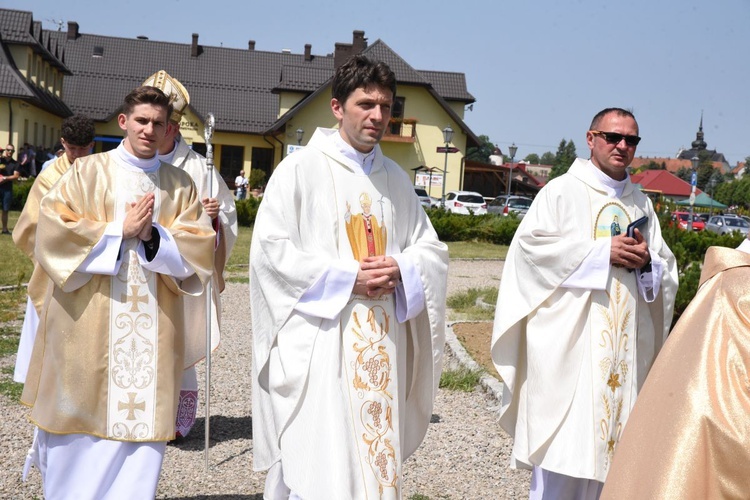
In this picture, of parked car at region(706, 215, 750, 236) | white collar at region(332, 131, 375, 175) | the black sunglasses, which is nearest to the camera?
white collar at region(332, 131, 375, 175)

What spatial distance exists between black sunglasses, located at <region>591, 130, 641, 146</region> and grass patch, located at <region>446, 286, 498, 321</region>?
7.23m

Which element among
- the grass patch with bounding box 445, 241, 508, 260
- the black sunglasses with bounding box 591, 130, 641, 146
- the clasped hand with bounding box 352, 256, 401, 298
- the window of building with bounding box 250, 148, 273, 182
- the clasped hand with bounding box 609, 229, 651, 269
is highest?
the window of building with bounding box 250, 148, 273, 182

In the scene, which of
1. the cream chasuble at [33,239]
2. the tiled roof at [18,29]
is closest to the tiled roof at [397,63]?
the tiled roof at [18,29]

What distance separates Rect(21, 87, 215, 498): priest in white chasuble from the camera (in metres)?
4.71

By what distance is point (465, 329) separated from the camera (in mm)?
11117

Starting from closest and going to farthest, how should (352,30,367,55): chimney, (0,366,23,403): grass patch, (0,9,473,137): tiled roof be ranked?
(0,366,23,403): grass patch < (352,30,367,55): chimney < (0,9,473,137): tiled roof

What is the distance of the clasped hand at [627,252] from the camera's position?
5.07 m

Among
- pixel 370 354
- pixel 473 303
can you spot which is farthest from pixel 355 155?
pixel 473 303

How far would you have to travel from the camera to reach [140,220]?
469 cm

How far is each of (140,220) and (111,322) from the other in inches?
20.9

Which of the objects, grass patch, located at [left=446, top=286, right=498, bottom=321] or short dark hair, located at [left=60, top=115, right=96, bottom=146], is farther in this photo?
grass patch, located at [left=446, top=286, right=498, bottom=321]

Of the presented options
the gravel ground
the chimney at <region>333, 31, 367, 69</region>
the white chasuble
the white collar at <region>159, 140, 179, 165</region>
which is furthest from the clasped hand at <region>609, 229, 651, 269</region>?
the chimney at <region>333, 31, 367, 69</region>

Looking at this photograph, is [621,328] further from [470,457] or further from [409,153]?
[409,153]

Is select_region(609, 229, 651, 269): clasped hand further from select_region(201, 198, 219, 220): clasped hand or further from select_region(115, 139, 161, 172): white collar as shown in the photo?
select_region(201, 198, 219, 220): clasped hand
